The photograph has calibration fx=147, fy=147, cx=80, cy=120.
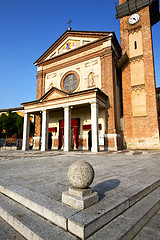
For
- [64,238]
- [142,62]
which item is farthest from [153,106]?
[64,238]

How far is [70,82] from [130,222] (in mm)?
19134

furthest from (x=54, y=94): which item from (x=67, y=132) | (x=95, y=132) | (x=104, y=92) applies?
(x=95, y=132)

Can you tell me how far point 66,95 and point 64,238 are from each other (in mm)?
14584

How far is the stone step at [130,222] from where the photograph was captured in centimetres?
177

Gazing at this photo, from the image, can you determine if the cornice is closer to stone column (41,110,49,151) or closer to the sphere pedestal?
stone column (41,110,49,151)

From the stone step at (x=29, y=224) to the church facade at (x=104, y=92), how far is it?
11.3m

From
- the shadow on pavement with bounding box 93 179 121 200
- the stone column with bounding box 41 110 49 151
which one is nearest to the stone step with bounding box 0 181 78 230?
the shadow on pavement with bounding box 93 179 121 200

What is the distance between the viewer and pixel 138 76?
17.8 meters

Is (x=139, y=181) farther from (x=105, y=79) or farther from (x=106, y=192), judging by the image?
(x=105, y=79)

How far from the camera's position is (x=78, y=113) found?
18609mm

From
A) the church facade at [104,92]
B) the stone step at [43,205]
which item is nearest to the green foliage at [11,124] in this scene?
the church facade at [104,92]

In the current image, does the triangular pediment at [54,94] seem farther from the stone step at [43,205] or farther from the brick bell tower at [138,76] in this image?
the stone step at [43,205]

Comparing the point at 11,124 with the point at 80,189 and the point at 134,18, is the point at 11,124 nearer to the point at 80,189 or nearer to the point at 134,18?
the point at 134,18

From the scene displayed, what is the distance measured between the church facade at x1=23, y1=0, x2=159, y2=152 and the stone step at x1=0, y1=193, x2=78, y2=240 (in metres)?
11.3
